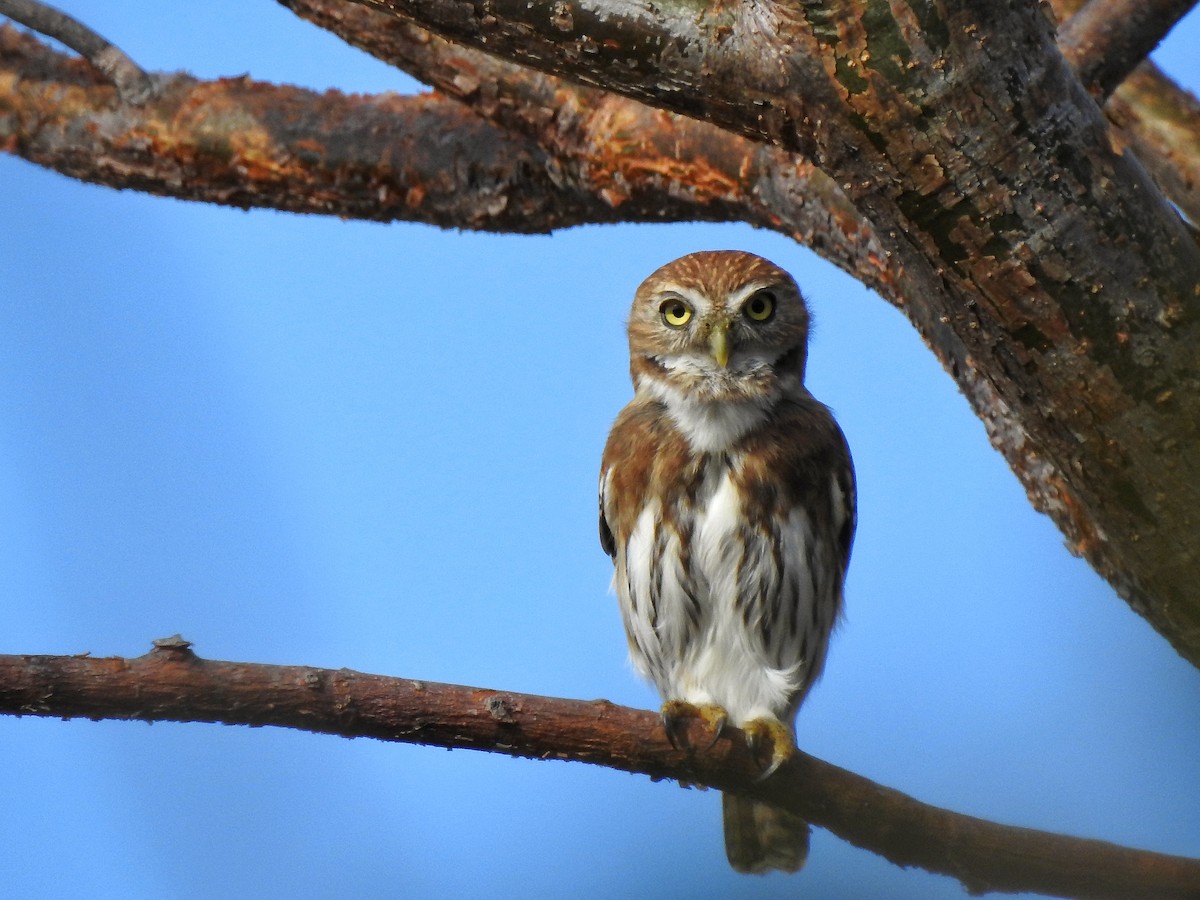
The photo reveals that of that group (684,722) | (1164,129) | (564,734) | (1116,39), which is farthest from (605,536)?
(1164,129)

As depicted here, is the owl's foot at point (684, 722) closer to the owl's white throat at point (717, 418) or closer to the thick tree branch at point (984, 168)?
the owl's white throat at point (717, 418)

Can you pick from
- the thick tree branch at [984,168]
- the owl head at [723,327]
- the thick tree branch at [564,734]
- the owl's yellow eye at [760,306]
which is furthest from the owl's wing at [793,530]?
the thick tree branch at [984,168]

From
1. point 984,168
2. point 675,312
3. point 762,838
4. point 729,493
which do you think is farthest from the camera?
point 762,838

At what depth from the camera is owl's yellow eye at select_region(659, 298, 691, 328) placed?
3.17m

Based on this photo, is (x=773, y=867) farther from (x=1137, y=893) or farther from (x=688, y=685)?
(x=1137, y=893)

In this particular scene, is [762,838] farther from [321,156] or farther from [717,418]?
[321,156]

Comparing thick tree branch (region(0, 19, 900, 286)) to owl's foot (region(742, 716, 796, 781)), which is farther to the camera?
thick tree branch (region(0, 19, 900, 286))

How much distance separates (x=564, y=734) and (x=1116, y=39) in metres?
1.89

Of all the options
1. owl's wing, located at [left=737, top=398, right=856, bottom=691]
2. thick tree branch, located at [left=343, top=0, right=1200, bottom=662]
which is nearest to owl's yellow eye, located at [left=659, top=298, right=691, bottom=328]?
owl's wing, located at [left=737, top=398, right=856, bottom=691]

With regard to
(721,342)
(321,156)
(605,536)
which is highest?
(321,156)

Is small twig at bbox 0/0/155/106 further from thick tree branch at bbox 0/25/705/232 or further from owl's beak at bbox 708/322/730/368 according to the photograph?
owl's beak at bbox 708/322/730/368

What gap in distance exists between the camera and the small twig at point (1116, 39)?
2678 millimetres

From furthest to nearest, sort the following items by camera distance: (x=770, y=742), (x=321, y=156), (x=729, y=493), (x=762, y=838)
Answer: (x=321, y=156) → (x=762, y=838) → (x=729, y=493) → (x=770, y=742)

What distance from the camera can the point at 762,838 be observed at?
3377 mm
